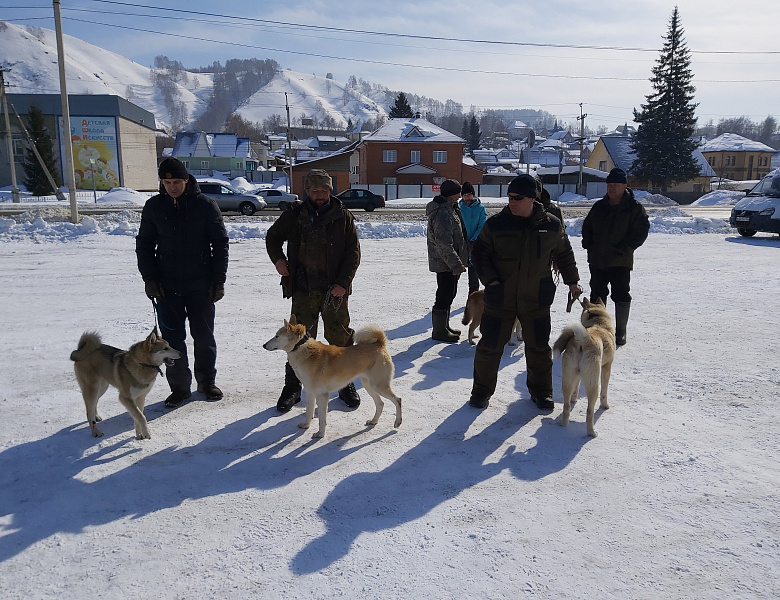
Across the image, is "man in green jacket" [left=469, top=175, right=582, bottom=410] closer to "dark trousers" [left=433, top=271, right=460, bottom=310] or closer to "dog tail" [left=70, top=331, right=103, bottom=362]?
"dark trousers" [left=433, top=271, right=460, bottom=310]

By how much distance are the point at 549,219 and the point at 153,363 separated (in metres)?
3.48

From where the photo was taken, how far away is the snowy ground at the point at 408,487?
274 cm

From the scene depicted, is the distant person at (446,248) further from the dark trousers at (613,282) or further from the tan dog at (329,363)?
the tan dog at (329,363)

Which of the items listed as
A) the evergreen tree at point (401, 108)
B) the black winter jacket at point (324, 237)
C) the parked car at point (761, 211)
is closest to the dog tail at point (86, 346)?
the black winter jacket at point (324, 237)

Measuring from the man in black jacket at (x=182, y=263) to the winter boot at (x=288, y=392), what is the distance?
65cm

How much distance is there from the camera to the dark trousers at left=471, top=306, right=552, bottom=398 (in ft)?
15.6

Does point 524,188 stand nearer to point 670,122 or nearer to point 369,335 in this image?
point 369,335

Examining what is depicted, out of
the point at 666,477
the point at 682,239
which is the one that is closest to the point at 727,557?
the point at 666,477

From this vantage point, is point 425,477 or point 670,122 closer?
point 425,477

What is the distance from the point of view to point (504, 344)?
15.9 ft

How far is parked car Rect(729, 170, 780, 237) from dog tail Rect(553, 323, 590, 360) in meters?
16.4

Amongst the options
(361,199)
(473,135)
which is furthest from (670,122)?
(473,135)

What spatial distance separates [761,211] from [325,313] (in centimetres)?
1757

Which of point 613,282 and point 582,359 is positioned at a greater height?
point 613,282
